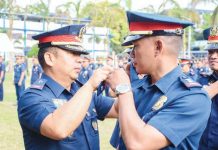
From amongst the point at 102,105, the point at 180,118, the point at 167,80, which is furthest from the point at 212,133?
the point at 180,118

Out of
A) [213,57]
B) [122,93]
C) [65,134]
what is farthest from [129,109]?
[213,57]

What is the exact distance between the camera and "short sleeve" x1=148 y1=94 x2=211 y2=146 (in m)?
2.59

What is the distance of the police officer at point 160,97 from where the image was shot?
8.40ft

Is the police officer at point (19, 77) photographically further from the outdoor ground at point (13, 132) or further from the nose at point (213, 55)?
the nose at point (213, 55)

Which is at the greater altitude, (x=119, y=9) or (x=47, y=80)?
(x=119, y=9)

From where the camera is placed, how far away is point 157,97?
2.86m

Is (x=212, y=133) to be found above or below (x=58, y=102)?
below

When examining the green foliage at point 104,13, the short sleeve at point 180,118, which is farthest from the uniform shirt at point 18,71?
the green foliage at point 104,13

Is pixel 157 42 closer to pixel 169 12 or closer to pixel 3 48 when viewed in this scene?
pixel 3 48

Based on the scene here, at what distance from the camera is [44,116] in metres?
2.93

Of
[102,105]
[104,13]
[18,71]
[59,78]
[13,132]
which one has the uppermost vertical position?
[104,13]

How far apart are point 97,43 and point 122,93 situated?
55.8 metres

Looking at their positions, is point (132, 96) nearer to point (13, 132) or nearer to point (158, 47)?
point (158, 47)

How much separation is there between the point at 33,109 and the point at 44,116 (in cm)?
13
